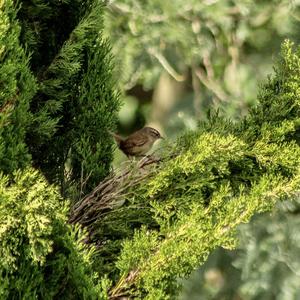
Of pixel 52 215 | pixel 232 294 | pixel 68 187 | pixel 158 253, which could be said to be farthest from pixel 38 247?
pixel 232 294

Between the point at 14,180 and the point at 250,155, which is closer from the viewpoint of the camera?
the point at 14,180

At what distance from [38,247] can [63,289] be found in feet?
0.95

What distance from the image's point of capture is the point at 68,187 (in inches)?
→ 169

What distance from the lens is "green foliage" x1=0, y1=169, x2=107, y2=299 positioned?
3355 mm

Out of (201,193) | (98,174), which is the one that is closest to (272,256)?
(98,174)

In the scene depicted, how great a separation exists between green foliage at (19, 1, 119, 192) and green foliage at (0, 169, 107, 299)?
1.81 feet

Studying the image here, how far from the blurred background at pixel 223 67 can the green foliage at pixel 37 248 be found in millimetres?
3603

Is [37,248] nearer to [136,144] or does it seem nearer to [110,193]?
[110,193]

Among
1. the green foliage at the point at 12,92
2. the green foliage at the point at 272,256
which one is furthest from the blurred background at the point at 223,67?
the green foliage at the point at 12,92

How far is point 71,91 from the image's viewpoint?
425cm

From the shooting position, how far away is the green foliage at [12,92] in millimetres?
3506

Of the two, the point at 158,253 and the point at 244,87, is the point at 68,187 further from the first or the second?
the point at 244,87

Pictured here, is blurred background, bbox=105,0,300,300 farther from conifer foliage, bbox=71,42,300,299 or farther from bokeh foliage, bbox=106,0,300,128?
conifer foliage, bbox=71,42,300,299

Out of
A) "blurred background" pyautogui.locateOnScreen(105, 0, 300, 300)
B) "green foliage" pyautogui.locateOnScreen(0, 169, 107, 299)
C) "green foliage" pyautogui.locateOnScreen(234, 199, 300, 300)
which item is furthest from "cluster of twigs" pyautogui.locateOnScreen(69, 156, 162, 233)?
"green foliage" pyautogui.locateOnScreen(234, 199, 300, 300)
